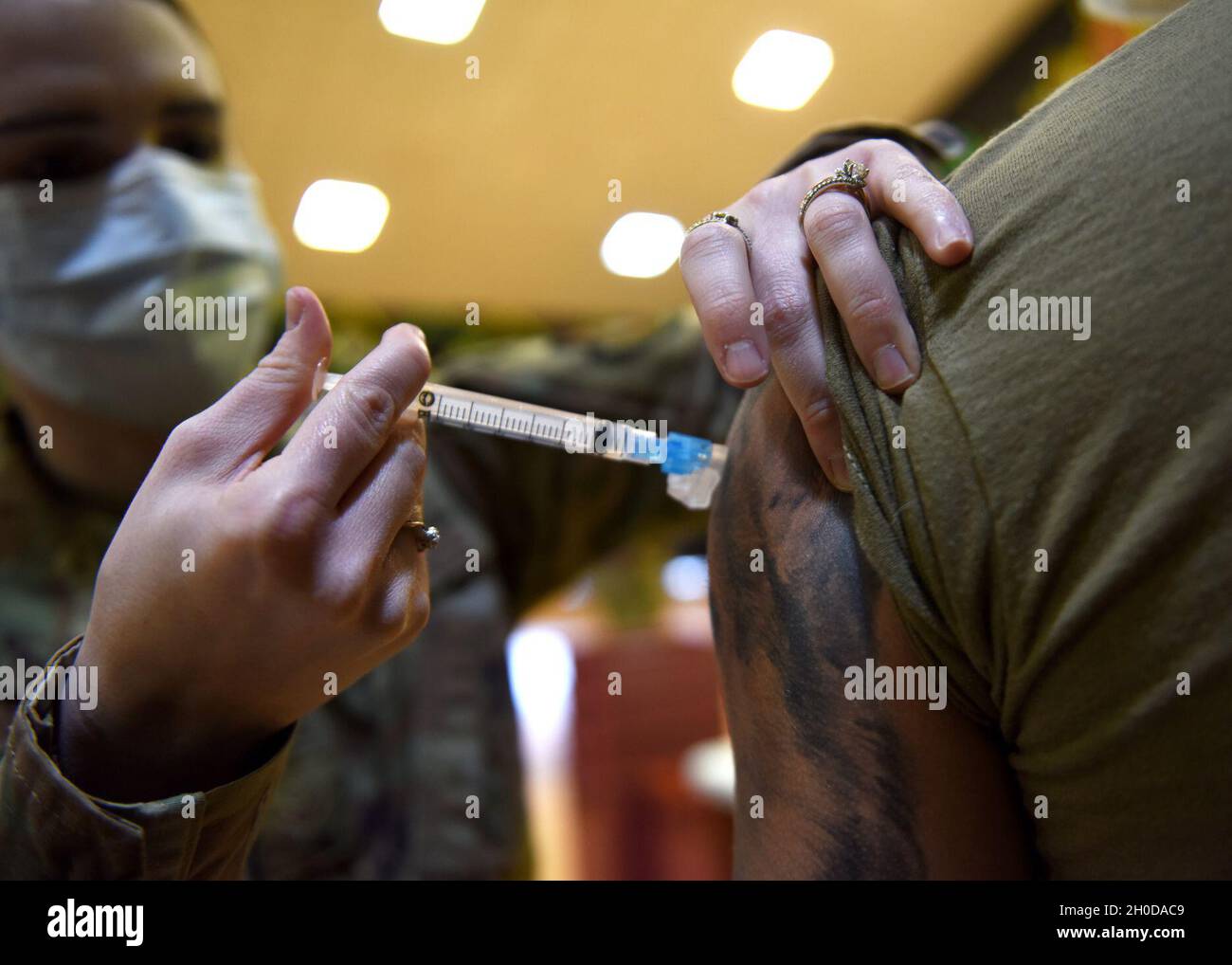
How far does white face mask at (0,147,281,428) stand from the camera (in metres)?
1.45

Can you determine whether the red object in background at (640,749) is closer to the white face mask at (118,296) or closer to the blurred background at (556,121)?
the blurred background at (556,121)

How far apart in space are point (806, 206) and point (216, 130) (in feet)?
4.72

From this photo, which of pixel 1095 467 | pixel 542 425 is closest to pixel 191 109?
pixel 542 425

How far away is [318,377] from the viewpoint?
777mm

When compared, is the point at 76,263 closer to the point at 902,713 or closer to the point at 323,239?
the point at 902,713

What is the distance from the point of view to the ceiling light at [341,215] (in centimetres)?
316

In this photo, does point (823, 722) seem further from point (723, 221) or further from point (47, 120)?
point (47, 120)

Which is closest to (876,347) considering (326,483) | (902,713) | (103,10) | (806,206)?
(806,206)

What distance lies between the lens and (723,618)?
81 cm

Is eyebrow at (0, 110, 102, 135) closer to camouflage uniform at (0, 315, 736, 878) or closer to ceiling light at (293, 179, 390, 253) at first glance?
camouflage uniform at (0, 315, 736, 878)

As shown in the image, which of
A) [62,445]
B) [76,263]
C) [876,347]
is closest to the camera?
[876,347]

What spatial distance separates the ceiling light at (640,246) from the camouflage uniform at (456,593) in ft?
0.66

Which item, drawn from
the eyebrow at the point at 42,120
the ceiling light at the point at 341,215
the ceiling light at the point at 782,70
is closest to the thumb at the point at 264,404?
the eyebrow at the point at 42,120
